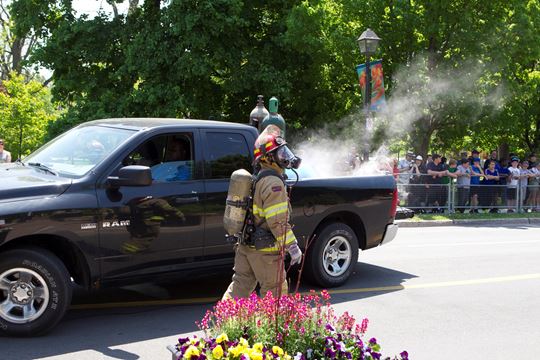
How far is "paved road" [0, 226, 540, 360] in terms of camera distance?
5168mm

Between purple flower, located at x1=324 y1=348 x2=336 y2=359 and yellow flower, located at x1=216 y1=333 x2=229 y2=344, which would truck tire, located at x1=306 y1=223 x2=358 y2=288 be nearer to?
purple flower, located at x1=324 y1=348 x2=336 y2=359

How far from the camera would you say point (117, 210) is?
5.55m

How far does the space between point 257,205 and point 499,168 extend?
15138mm

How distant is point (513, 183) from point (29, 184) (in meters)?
15.8

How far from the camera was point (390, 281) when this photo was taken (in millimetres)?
7871

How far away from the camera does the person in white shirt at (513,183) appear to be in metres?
17.8

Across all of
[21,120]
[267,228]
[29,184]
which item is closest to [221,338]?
[267,228]

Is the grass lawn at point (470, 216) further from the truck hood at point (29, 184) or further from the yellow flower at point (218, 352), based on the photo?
the yellow flower at point (218, 352)

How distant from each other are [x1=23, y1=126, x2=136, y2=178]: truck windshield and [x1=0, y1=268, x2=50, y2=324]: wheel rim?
3.28 feet

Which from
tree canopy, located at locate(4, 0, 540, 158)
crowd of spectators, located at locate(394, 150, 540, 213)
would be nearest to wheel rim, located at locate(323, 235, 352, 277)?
crowd of spectators, located at locate(394, 150, 540, 213)

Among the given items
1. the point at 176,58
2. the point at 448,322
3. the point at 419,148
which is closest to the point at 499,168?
the point at 419,148

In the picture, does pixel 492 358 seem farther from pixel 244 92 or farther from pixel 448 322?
pixel 244 92

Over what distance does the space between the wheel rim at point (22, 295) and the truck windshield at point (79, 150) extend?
Answer: 3.28ft

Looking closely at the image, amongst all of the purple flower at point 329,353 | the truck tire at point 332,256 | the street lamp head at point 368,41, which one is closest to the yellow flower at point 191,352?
the purple flower at point 329,353
